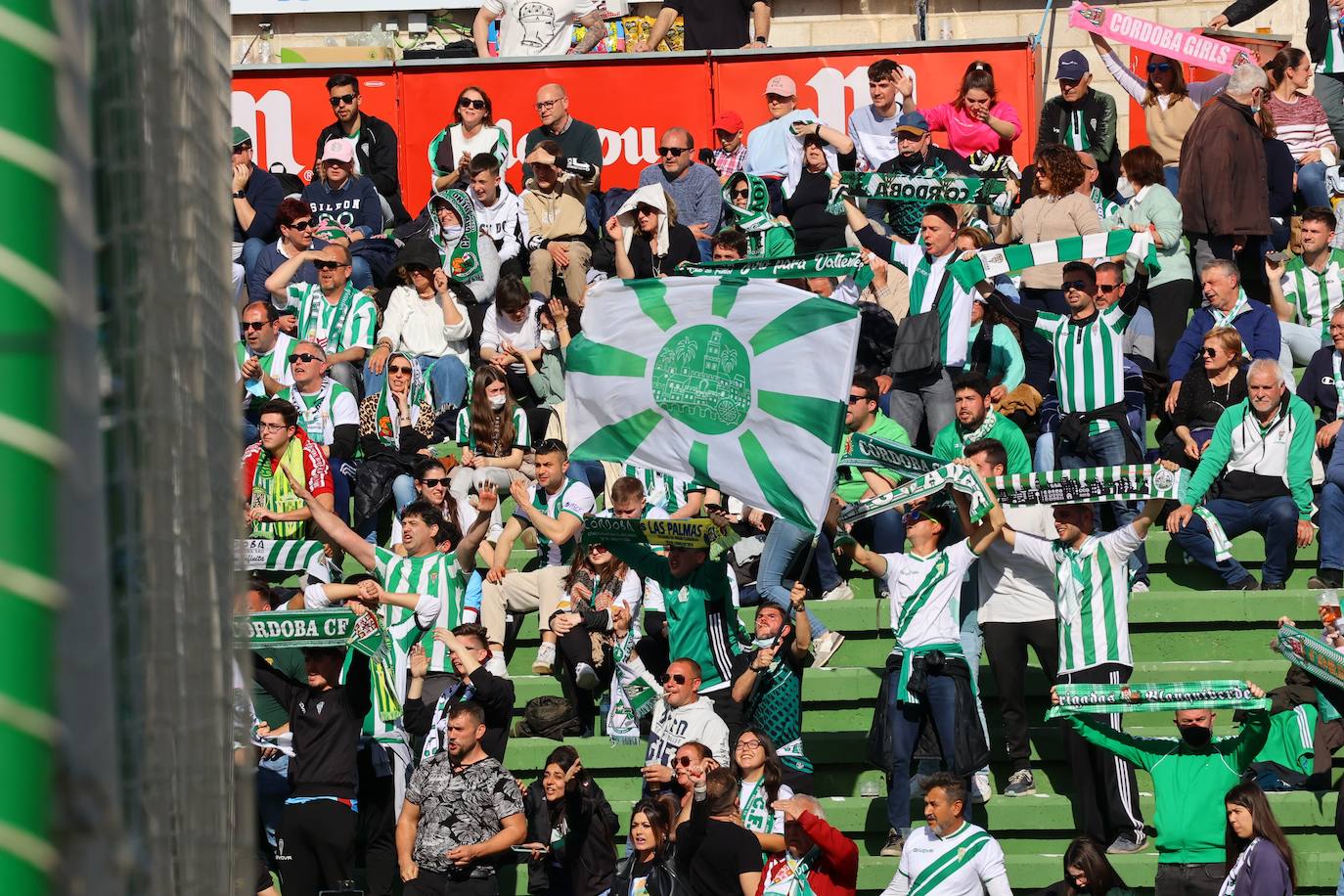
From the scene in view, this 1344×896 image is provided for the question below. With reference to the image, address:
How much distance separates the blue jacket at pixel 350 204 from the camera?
1531 centimetres

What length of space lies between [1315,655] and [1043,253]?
13.4 ft

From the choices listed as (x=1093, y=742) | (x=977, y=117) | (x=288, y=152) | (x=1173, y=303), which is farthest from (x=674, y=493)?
(x=288, y=152)

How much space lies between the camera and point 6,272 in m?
1.18

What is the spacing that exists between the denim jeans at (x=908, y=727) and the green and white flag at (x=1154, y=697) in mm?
613

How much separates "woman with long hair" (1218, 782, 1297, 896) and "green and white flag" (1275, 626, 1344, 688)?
0.63 meters

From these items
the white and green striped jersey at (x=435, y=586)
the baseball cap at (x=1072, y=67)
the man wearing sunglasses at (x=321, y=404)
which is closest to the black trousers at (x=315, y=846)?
the white and green striped jersey at (x=435, y=586)

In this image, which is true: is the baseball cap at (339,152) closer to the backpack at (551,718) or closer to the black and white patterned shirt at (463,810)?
the backpack at (551,718)

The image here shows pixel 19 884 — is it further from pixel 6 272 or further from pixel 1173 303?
pixel 1173 303

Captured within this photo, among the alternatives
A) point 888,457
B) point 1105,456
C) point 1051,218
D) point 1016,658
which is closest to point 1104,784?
point 1016,658

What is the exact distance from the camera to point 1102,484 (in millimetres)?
9594

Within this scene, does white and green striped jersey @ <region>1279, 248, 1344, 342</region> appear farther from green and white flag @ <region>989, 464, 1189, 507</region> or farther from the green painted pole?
the green painted pole

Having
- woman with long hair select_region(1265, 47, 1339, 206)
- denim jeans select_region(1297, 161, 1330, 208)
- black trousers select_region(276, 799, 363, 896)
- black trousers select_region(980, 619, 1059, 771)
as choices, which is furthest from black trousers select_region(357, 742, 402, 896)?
woman with long hair select_region(1265, 47, 1339, 206)

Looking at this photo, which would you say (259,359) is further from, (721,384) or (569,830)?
(569,830)

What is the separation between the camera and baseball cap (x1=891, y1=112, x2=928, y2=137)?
45.4 feet
